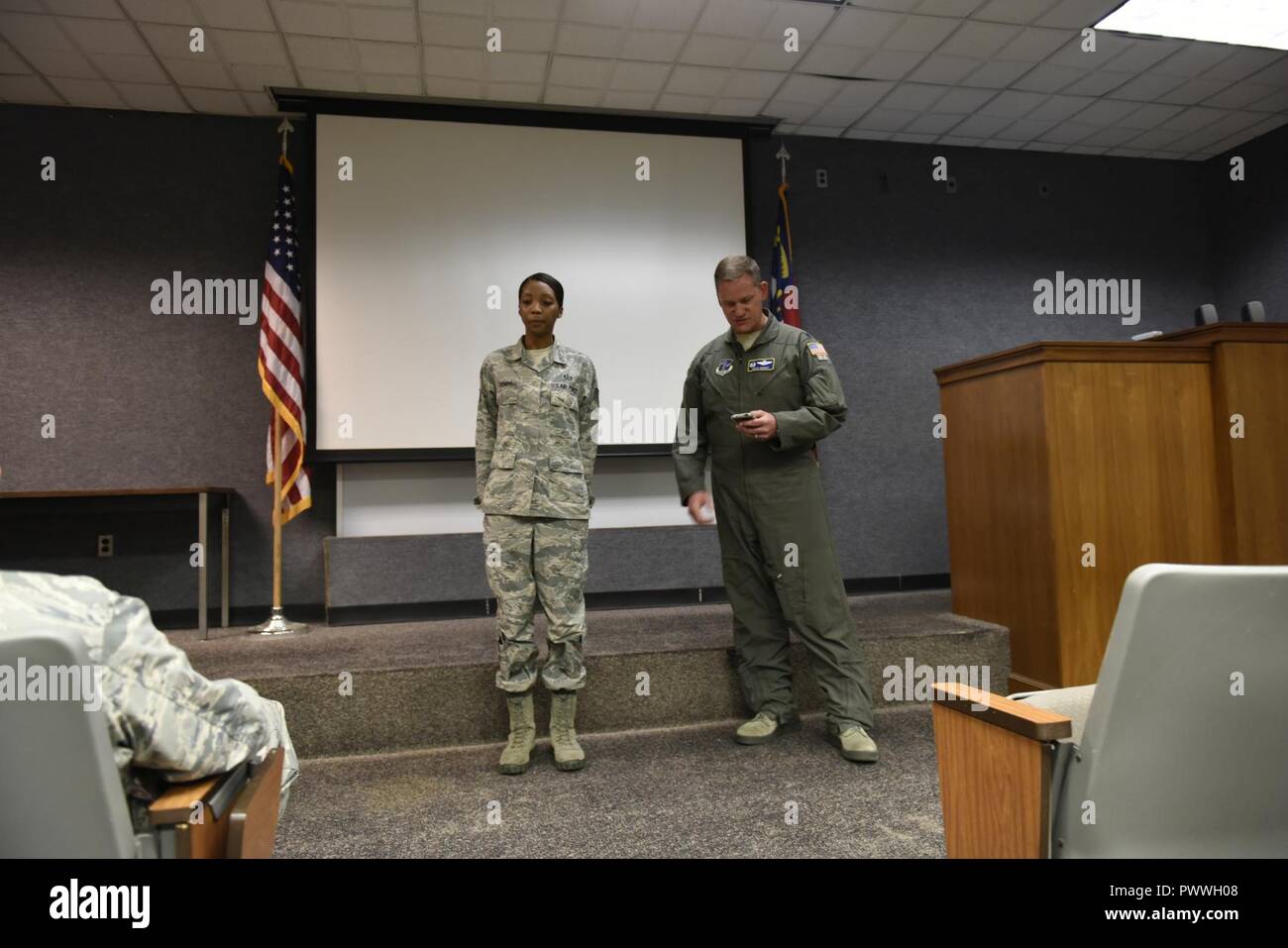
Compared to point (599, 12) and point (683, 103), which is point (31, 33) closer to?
point (599, 12)

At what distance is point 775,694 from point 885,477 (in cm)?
236

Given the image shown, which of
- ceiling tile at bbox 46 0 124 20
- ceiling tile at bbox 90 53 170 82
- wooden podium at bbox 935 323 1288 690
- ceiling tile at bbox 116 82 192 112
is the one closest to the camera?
→ wooden podium at bbox 935 323 1288 690

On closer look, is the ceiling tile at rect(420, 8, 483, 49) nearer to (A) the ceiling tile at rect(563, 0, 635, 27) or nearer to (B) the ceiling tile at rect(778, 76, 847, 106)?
(A) the ceiling tile at rect(563, 0, 635, 27)

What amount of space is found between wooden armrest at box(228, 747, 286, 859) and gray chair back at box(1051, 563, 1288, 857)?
897mm

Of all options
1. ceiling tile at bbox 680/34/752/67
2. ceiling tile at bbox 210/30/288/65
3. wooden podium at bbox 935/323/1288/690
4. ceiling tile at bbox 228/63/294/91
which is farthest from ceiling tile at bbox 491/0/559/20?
wooden podium at bbox 935/323/1288/690

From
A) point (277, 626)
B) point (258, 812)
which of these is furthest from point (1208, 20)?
point (277, 626)

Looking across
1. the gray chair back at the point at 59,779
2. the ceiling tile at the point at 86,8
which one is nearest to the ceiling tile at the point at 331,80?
the ceiling tile at the point at 86,8

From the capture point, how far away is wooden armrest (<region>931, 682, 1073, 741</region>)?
3.03ft

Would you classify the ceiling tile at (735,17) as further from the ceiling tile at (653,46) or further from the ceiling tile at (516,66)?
the ceiling tile at (516,66)

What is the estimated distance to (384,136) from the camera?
394 centimetres
